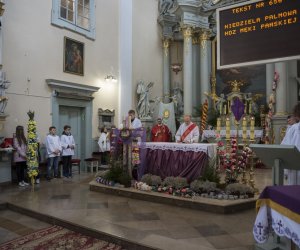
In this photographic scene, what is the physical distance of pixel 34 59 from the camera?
929 centimetres

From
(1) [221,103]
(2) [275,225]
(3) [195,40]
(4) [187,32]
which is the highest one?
(4) [187,32]

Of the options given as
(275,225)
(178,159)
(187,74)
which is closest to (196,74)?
(187,74)

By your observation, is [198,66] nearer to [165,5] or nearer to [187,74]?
[187,74]

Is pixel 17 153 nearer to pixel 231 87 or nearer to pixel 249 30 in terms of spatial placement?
pixel 249 30

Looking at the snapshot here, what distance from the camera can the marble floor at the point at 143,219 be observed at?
403 cm

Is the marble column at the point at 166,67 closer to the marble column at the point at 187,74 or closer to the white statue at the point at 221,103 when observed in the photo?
the marble column at the point at 187,74

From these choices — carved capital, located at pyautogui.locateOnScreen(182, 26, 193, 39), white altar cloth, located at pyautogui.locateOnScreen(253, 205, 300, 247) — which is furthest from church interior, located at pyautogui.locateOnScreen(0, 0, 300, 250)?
carved capital, located at pyautogui.locateOnScreen(182, 26, 193, 39)

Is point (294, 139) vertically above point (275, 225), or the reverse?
point (294, 139)

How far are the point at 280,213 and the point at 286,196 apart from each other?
0.16m

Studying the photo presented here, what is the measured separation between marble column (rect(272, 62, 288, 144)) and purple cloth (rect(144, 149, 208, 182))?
554 centimetres

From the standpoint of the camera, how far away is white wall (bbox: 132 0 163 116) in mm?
13188

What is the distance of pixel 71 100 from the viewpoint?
10.5m

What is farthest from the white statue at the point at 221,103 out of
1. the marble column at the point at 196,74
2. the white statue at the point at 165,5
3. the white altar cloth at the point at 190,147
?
the white altar cloth at the point at 190,147

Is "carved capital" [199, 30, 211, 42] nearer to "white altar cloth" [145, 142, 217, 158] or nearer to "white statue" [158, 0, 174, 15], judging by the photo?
"white statue" [158, 0, 174, 15]
